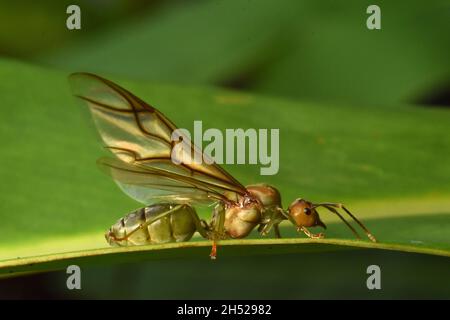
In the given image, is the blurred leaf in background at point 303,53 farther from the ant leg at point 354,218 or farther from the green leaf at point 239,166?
the ant leg at point 354,218

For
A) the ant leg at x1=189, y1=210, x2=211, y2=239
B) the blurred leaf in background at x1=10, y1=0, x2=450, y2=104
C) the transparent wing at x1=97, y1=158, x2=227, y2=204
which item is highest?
the blurred leaf in background at x1=10, y1=0, x2=450, y2=104

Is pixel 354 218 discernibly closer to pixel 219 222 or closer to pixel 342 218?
pixel 342 218

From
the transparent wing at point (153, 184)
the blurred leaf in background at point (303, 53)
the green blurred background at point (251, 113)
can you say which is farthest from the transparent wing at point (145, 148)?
the blurred leaf in background at point (303, 53)

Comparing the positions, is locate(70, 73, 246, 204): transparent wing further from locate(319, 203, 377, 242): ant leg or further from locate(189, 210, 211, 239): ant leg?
locate(319, 203, 377, 242): ant leg

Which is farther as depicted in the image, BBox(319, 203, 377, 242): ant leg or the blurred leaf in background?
the blurred leaf in background

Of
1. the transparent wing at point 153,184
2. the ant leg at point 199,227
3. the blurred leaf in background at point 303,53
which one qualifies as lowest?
the ant leg at point 199,227

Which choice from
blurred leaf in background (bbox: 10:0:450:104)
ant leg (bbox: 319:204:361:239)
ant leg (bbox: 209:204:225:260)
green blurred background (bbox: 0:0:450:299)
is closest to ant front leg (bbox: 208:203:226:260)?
ant leg (bbox: 209:204:225:260)

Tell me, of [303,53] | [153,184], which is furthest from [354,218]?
[303,53]

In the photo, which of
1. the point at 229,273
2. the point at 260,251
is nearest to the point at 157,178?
the point at 260,251

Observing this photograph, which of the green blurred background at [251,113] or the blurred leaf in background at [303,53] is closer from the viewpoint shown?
the green blurred background at [251,113]
